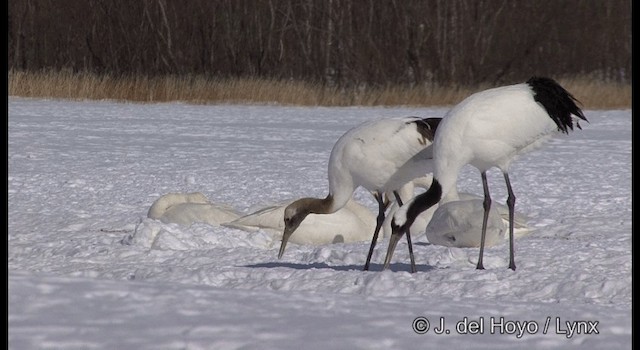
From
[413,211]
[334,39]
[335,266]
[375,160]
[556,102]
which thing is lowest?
[335,266]

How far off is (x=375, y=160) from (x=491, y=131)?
573 mm

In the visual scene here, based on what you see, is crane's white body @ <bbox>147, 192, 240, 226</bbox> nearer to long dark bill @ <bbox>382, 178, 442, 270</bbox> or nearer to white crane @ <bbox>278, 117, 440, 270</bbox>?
white crane @ <bbox>278, 117, 440, 270</bbox>

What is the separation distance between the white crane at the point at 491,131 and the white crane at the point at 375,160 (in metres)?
0.14

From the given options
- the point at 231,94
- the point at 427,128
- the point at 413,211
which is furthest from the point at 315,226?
the point at 231,94

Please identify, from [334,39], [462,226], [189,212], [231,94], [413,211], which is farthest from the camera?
[334,39]

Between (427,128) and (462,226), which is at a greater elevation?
(427,128)

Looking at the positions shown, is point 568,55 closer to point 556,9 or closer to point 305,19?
point 556,9

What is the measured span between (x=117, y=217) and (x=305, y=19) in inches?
959

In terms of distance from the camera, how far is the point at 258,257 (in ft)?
20.3

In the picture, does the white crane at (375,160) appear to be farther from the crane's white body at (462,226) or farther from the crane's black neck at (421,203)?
the crane's white body at (462,226)

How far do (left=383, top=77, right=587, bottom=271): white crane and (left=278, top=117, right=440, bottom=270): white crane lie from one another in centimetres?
14

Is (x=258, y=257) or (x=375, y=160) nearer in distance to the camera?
(x=375, y=160)

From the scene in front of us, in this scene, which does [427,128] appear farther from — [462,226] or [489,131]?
[462,226]

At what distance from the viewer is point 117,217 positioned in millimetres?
7680
